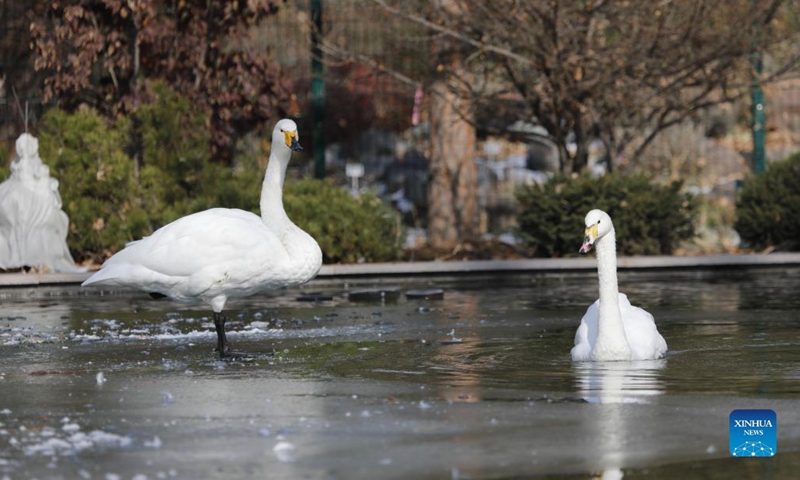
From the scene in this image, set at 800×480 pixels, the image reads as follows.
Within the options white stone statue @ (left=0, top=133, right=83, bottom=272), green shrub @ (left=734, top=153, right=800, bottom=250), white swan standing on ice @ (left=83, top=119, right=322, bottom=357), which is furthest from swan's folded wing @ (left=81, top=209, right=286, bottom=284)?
green shrub @ (left=734, top=153, right=800, bottom=250)

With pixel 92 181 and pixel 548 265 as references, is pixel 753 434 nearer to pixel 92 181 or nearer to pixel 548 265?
pixel 548 265

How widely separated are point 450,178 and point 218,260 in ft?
46.3

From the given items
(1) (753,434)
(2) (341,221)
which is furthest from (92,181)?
(1) (753,434)

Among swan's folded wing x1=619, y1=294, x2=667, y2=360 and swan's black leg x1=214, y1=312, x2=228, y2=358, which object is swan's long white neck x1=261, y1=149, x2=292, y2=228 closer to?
swan's black leg x1=214, y1=312, x2=228, y2=358

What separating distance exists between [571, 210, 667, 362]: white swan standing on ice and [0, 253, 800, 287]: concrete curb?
28.6 feet

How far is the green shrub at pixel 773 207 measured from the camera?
2195 centimetres

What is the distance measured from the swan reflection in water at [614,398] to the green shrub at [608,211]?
410 inches

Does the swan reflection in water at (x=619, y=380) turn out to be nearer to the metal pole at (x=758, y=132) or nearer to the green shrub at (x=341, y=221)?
the green shrub at (x=341, y=221)

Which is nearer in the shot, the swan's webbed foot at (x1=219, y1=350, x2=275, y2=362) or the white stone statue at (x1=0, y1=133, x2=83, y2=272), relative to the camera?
the swan's webbed foot at (x1=219, y1=350, x2=275, y2=362)

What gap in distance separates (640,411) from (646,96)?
14.1m

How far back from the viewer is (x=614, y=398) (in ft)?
29.3

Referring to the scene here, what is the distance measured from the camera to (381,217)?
70.4 ft

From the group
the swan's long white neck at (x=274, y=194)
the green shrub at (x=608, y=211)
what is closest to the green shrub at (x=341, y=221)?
the green shrub at (x=608, y=211)

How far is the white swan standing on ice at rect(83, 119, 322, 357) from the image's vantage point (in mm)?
11258
